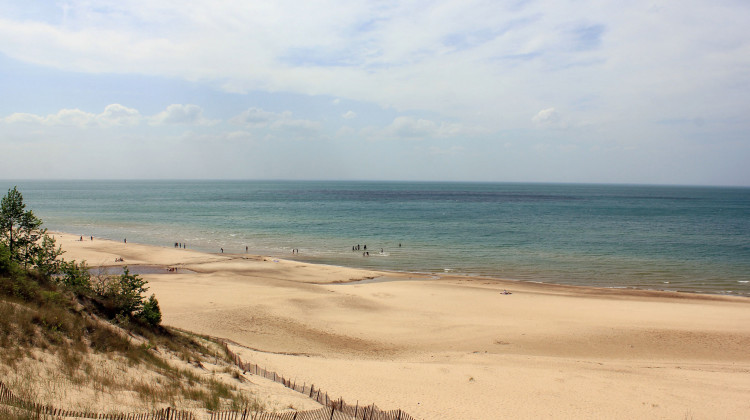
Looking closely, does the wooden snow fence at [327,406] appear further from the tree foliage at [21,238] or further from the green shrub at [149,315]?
the tree foliage at [21,238]

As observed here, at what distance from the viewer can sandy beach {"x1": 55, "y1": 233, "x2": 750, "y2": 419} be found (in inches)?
620

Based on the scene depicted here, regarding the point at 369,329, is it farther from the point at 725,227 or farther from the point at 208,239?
the point at 725,227

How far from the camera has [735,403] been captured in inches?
617

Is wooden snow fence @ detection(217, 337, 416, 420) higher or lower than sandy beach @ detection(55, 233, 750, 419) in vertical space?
higher

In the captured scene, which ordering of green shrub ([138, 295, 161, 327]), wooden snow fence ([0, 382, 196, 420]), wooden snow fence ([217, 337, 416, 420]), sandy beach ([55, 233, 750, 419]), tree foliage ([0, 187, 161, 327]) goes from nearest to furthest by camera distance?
wooden snow fence ([0, 382, 196, 420]) < wooden snow fence ([217, 337, 416, 420]) < tree foliage ([0, 187, 161, 327]) < sandy beach ([55, 233, 750, 419]) < green shrub ([138, 295, 161, 327])

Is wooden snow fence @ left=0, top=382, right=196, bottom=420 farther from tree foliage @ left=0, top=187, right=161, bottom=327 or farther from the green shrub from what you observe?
the green shrub

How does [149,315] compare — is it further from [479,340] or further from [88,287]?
[479,340]

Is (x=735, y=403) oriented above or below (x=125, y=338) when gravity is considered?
below

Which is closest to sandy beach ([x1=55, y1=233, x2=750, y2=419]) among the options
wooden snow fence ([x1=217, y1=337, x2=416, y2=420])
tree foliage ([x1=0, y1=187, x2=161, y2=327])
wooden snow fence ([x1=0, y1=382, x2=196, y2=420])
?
wooden snow fence ([x1=217, y1=337, x2=416, y2=420])

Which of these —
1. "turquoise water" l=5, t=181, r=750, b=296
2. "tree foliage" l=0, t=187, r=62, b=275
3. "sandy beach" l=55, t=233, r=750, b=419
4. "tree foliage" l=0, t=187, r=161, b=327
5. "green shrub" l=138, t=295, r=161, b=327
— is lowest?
"sandy beach" l=55, t=233, r=750, b=419

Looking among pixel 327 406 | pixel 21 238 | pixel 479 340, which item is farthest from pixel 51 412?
pixel 479 340

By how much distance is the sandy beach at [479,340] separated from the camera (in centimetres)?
1574

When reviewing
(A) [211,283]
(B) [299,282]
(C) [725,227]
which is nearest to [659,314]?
(B) [299,282]

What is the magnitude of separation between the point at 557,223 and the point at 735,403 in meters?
76.3
